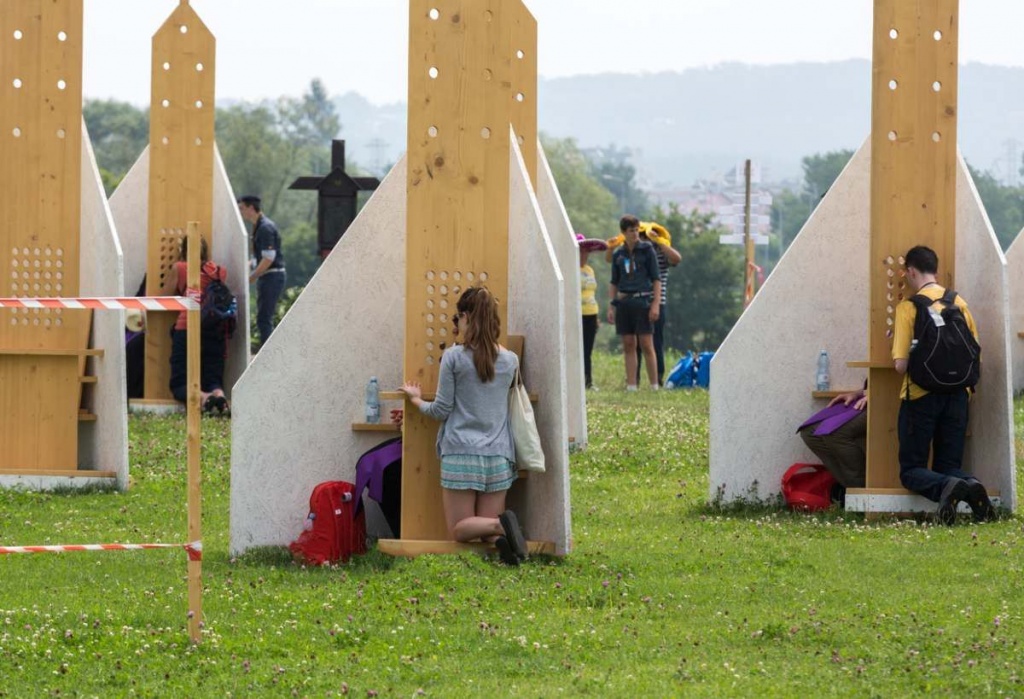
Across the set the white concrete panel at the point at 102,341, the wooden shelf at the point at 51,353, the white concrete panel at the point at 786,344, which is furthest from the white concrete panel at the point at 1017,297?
the wooden shelf at the point at 51,353

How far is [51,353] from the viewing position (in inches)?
517

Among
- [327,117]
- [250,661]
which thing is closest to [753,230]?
[250,661]

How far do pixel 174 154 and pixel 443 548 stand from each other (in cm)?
922

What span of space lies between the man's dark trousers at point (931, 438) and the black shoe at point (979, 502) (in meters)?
Answer: 0.11

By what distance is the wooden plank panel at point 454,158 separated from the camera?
1010cm

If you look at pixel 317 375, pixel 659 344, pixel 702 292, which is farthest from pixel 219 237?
pixel 702 292

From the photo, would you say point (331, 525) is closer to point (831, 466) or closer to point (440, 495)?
point (440, 495)

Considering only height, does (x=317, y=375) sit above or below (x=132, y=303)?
below

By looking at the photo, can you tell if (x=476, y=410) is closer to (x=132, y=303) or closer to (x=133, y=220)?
(x=132, y=303)

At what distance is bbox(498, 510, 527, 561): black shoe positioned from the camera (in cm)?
962

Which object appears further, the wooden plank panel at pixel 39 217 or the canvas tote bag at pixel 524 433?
the wooden plank panel at pixel 39 217

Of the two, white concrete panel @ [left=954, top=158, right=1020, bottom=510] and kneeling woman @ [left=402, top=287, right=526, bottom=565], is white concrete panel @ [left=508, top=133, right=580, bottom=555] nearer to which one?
kneeling woman @ [left=402, top=287, right=526, bottom=565]

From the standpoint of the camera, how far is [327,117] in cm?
19525

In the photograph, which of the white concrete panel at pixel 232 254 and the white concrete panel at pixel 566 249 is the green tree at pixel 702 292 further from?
the white concrete panel at pixel 566 249
